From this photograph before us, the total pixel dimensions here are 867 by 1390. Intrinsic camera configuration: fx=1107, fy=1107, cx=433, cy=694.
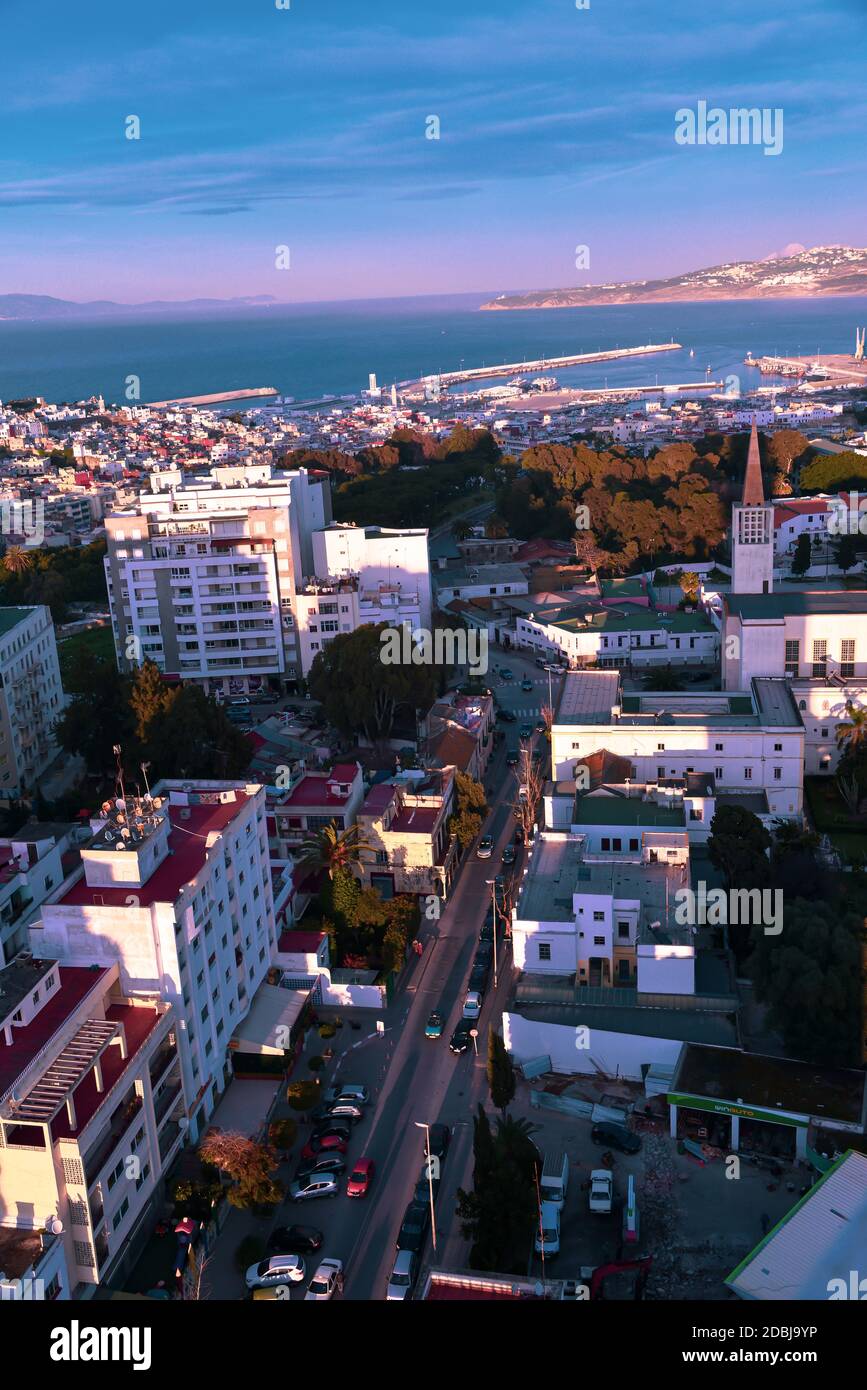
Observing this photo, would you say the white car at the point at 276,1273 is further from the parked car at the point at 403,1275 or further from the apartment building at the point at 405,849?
the apartment building at the point at 405,849

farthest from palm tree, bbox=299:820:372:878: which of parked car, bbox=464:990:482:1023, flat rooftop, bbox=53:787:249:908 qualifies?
parked car, bbox=464:990:482:1023

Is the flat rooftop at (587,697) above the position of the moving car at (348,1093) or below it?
above

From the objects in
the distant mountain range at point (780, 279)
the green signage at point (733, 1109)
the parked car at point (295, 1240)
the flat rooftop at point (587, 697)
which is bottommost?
the parked car at point (295, 1240)

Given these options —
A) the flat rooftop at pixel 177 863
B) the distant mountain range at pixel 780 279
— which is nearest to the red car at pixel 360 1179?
the flat rooftop at pixel 177 863

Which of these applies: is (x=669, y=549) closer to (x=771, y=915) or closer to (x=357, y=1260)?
(x=771, y=915)

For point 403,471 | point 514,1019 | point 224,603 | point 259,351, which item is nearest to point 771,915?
point 514,1019

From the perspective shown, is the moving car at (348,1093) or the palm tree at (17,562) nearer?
the moving car at (348,1093)
